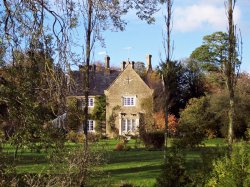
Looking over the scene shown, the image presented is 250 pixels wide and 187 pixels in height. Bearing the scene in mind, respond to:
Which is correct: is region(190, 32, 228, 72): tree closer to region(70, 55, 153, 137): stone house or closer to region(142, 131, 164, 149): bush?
region(70, 55, 153, 137): stone house

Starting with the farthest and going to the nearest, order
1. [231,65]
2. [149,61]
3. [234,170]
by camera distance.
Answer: [149,61] → [231,65] → [234,170]

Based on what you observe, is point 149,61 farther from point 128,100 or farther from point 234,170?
point 234,170

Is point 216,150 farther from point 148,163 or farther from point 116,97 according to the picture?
point 116,97

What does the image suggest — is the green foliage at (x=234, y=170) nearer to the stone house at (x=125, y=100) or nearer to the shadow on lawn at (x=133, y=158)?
the shadow on lawn at (x=133, y=158)

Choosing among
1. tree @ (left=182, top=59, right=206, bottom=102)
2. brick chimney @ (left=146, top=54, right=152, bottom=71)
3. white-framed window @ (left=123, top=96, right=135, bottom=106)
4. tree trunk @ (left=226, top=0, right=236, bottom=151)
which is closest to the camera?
tree trunk @ (left=226, top=0, right=236, bottom=151)

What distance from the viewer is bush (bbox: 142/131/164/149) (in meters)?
29.8

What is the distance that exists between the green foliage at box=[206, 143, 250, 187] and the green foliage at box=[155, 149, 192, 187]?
102cm

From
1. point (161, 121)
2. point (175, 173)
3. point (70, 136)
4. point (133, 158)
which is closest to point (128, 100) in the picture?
point (161, 121)

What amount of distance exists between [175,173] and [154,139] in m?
20.3

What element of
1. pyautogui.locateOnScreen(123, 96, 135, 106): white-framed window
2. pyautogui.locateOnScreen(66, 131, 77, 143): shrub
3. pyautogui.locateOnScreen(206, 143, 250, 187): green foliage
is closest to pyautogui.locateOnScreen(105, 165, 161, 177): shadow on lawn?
pyautogui.locateOnScreen(66, 131, 77, 143): shrub

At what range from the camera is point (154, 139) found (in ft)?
98.2

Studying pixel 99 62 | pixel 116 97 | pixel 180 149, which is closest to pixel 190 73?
pixel 116 97

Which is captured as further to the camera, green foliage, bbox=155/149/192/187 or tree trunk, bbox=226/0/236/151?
tree trunk, bbox=226/0/236/151

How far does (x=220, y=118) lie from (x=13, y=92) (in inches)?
1464
